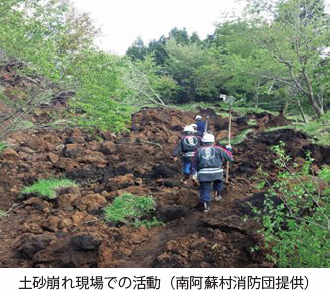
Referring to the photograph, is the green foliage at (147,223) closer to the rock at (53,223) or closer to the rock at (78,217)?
the rock at (78,217)

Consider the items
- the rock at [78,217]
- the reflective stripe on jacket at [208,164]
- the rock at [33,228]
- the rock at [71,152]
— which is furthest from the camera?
the rock at [71,152]

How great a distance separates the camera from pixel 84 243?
207 inches

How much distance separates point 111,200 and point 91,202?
0.47 m

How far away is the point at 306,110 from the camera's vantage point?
67.0 feet

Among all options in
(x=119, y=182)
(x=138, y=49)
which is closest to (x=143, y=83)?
(x=119, y=182)

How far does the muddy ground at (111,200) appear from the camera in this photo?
5.27m

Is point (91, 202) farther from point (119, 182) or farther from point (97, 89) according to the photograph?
point (97, 89)

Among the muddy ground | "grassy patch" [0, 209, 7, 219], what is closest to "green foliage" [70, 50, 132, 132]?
the muddy ground

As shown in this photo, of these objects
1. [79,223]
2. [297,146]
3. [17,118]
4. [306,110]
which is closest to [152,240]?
[79,223]

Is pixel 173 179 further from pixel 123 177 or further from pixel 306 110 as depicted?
pixel 306 110

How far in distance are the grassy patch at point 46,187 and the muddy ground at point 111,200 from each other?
0.54ft

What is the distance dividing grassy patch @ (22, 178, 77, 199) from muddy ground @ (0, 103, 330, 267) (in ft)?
0.54

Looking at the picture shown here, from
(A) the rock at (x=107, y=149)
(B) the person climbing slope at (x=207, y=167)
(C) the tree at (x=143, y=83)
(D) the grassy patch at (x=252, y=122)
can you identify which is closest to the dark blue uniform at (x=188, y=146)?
(B) the person climbing slope at (x=207, y=167)

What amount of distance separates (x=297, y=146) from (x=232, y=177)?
2459 mm
